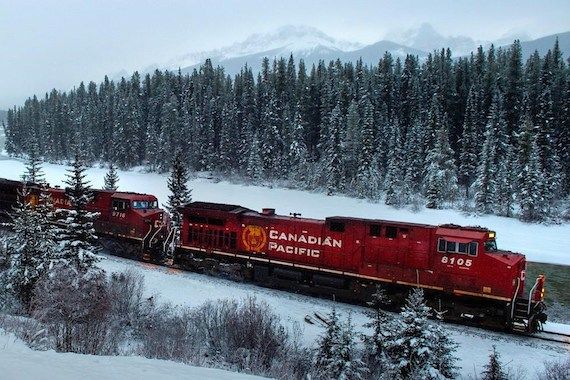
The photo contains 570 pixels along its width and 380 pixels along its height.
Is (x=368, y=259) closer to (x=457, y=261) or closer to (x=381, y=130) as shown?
(x=457, y=261)

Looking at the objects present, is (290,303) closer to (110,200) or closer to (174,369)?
(174,369)

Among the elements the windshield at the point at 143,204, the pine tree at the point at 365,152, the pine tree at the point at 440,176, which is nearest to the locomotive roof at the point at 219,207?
the windshield at the point at 143,204

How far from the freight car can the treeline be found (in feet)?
108

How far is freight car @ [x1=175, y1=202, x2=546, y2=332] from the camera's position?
20.2m

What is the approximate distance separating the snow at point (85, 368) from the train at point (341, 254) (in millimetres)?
10831

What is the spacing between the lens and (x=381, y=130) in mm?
81875

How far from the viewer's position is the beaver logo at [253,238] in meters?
26.2

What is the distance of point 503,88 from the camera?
8569 cm

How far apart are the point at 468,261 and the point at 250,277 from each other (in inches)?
472

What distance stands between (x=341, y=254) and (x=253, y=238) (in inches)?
214

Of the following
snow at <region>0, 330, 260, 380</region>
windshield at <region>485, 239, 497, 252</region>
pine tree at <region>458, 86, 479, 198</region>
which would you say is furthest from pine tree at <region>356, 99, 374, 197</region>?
snow at <region>0, 330, 260, 380</region>

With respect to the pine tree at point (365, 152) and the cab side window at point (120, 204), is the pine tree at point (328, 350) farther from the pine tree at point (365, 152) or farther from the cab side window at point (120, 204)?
the pine tree at point (365, 152)

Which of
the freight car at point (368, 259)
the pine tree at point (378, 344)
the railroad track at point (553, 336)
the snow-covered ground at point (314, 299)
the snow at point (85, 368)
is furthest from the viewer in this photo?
the freight car at point (368, 259)

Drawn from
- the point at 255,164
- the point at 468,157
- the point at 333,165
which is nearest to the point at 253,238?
the point at 333,165
